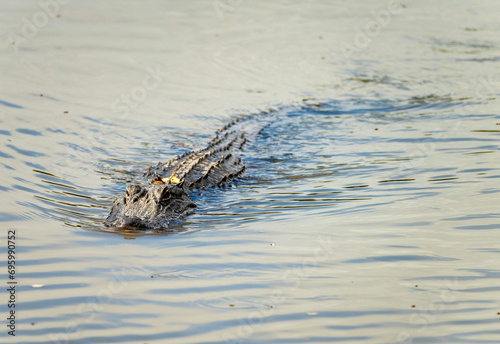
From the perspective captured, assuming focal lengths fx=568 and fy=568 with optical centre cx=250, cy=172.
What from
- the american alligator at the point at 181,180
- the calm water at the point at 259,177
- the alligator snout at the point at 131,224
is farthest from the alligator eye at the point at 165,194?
the alligator snout at the point at 131,224

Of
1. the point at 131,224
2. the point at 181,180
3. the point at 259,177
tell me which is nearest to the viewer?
the point at 131,224

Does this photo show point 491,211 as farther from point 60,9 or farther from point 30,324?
point 60,9

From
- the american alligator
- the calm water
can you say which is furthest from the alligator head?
the calm water

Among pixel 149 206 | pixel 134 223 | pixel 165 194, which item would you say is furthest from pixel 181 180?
pixel 134 223

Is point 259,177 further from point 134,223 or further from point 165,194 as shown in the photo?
point 134,223

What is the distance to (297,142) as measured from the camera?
32.9 feet

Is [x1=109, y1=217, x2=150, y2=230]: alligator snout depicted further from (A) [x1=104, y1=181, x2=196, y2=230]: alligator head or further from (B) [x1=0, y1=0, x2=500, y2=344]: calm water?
(B) [x1=0, y1=0, x2=500, y2=344]: calm water

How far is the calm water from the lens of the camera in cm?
425

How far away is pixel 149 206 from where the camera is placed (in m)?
6.59

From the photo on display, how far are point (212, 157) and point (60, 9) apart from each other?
10800 mm

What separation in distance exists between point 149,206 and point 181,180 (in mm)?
839

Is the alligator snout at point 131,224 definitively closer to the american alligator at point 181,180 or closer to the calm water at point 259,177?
the american alligator at point 181,180

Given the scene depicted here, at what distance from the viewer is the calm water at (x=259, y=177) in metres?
4.25

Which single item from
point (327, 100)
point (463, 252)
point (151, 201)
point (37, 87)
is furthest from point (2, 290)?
point (327, 100)
